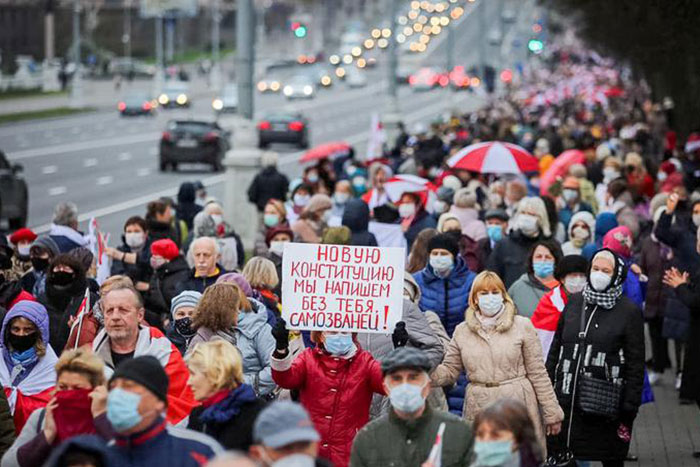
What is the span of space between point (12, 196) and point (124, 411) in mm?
22082

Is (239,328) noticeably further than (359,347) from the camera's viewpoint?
Yes

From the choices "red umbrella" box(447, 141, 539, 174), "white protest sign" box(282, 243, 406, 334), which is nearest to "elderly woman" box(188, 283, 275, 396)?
"white protest sign" box(282, 243, 406, 334)

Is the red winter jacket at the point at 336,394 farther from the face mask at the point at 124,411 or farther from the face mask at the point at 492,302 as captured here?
the face mask at the point at 124,411

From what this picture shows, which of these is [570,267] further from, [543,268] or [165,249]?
[165,249]

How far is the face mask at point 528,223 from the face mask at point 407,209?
2.44 m

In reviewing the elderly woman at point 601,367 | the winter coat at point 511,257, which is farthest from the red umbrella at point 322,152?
the elderly woman at point 601,367

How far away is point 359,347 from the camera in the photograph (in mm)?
8891

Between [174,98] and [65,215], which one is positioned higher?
[174,98]

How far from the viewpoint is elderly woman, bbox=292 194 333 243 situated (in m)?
15.0

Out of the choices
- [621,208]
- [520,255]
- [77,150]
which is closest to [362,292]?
[520,255]

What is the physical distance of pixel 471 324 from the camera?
925 centimetres

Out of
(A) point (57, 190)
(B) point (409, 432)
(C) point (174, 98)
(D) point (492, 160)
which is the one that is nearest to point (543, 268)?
(B) point (409, 432)

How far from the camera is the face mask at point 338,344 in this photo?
8609 millimetres

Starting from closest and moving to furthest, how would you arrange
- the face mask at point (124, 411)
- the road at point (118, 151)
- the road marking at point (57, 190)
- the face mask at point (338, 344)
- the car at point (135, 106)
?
the face mask at point (124, 411), the face mask at point (338, 344), the road at point (118, 151), the road marking at point (57, 190), the car at point (135, 106)
